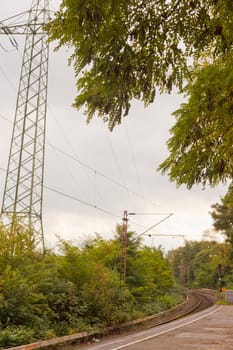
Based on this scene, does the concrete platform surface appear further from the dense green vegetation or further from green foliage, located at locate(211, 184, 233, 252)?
green foliage, located at locate(211, 184, 233, 252)

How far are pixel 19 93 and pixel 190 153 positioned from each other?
2194 cm

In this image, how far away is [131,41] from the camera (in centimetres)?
459

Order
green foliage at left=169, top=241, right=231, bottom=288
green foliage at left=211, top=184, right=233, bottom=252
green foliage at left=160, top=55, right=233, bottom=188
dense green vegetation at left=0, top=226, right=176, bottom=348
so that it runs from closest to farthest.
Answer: green foliage at left=160, top=55, right=233, bottom=188, dense green vegetation at left=0, top=226, right=176, bottom=348, green foliage at left=211, top=184, right=233, bottom=252, green foliage at left=169, top=241, right=231, bottom=288

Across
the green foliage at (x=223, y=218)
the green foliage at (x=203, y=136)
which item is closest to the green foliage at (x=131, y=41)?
the green foliage at (x=203, y=136)

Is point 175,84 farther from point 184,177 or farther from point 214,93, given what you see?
point 184,177

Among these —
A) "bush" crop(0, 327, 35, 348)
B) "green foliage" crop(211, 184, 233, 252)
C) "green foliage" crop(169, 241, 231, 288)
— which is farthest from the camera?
"green foliage" crop(169, 241, 231, 288)

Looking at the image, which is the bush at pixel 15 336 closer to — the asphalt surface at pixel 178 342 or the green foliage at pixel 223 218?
the asphalt surface at pixel 178 342

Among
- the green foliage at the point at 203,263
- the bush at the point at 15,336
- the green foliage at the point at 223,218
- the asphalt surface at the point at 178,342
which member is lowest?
the asphalt surface at the point at 178,342

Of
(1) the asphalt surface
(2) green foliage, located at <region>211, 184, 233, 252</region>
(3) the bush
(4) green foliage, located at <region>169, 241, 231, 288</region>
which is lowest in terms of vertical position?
→ (1) the asphalt surface

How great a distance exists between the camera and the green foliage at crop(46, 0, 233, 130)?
4184 mm

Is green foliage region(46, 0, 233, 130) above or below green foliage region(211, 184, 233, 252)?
below

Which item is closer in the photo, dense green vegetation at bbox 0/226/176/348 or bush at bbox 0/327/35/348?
bush at bbox 0/327/35/348

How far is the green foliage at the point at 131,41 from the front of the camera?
418 centimetres

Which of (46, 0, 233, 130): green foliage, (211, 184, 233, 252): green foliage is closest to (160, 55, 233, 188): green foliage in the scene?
(46, 0, 233, 130): green foliage
